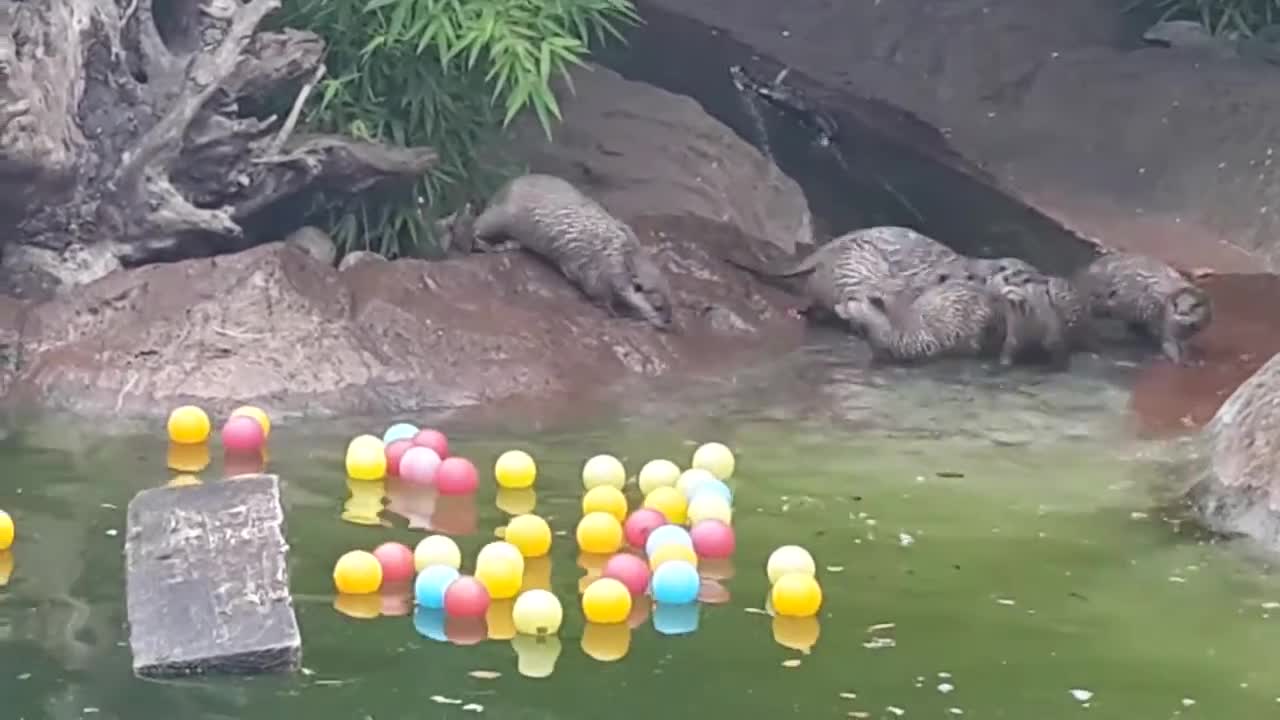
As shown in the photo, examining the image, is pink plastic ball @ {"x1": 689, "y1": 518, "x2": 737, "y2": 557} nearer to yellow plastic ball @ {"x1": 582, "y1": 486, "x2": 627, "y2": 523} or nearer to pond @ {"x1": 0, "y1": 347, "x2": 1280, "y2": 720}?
pond @ {"x1": 0, "y1": 347, "x2": 1280, "y2": 720}

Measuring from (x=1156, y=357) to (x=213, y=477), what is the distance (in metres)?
4.18

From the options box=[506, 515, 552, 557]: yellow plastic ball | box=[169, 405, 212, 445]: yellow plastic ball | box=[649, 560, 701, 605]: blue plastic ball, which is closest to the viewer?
box=[649, 560, 701, 605]: blue plastic ball

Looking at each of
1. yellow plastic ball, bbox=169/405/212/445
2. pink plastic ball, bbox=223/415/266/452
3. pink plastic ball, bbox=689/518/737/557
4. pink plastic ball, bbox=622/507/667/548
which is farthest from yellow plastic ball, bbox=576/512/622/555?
yellow plastic ball, bbox=169/405/212/445

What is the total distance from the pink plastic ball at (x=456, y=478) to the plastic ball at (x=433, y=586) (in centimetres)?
105

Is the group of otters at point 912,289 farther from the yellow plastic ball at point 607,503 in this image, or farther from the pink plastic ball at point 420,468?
the yellow plastic ball at point 607,503

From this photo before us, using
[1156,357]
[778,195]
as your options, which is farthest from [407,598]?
[778,195]

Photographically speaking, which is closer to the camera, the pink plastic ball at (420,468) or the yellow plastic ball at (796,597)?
the yellow plastic ball at (796,597)

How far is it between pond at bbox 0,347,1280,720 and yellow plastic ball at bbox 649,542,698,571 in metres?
0.15

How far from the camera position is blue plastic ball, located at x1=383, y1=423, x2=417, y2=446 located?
20.6 ft

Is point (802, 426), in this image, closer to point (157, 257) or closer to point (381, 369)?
point (381, 369)

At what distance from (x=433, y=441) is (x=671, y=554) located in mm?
1372

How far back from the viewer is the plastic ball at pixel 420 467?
5930mm

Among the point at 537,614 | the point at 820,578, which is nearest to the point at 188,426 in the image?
the point at 537,614

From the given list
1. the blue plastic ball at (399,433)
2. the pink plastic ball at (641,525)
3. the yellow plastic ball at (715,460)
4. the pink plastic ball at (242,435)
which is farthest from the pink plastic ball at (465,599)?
the pink plastic ball at (242,435)
